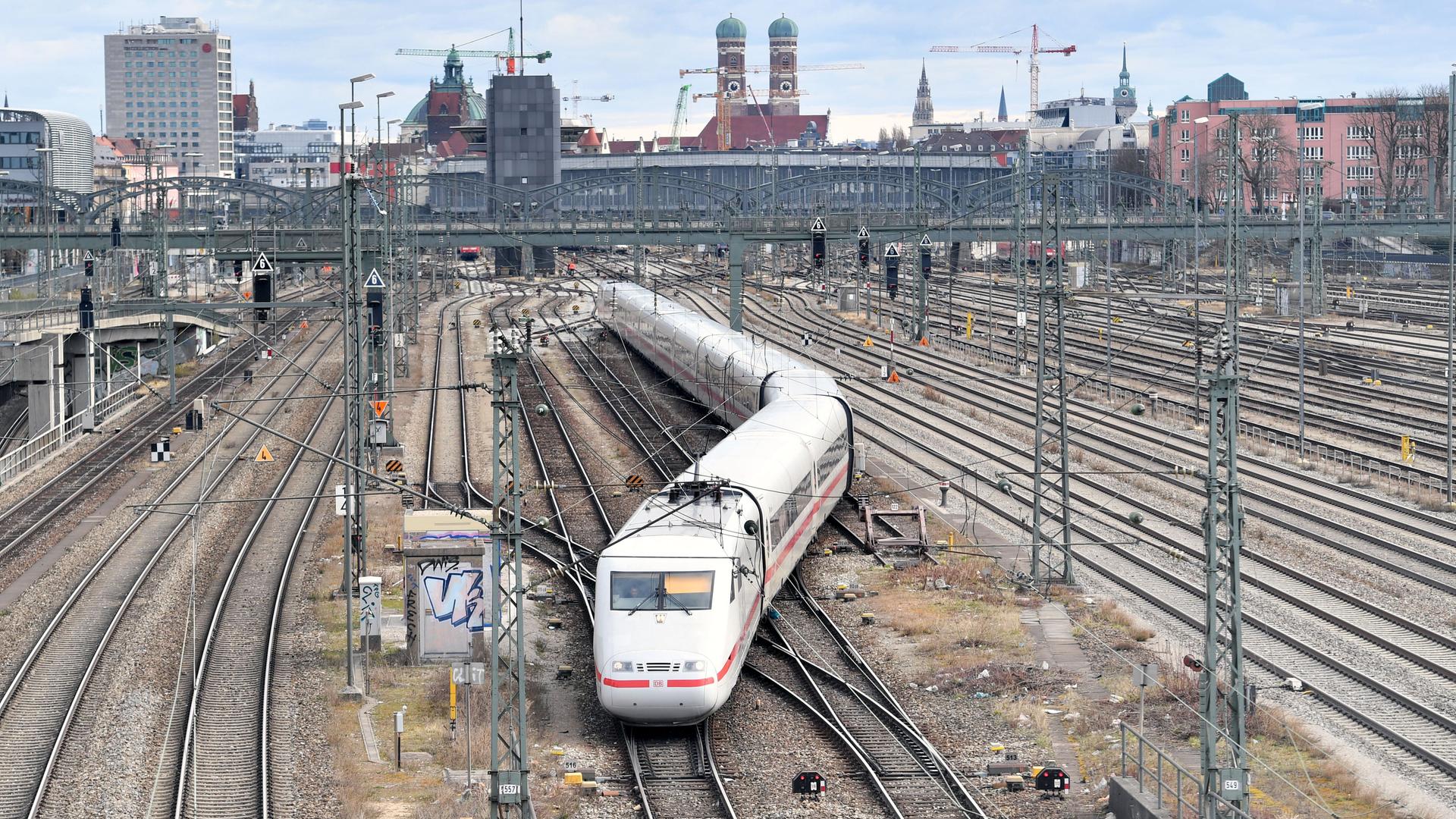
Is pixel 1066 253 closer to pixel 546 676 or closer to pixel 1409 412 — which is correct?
pixel 1409 412

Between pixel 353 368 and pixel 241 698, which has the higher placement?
pixel 353 368

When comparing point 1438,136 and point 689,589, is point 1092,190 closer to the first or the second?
→ point 1438,136

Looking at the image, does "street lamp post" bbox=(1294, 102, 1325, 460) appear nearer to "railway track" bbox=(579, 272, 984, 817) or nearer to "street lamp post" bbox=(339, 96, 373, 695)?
"railway track" bbox=(579, 272, 984, 817)

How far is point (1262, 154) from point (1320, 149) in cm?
2378

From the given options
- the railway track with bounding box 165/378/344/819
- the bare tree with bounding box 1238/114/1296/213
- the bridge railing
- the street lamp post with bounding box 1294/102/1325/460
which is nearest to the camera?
the railway track with bounding box 165/378/344/819

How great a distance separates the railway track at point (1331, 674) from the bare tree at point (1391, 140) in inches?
3552

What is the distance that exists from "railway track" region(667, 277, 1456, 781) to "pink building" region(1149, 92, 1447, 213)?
3228 inches

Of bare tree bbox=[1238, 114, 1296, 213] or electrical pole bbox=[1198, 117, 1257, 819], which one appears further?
bare tree bbox=[1238, 114, 1296, 213]

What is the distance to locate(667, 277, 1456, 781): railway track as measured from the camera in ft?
80.2

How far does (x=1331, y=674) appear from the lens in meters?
27.8

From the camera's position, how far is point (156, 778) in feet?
74.4

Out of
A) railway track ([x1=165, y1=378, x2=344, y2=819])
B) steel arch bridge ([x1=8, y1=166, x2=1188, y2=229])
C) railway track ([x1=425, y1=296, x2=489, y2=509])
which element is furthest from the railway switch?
steel arch bridge ([x1=8, y1=166, x2=1188, y2=229])

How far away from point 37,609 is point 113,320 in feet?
141

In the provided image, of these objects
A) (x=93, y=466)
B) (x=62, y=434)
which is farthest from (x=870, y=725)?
(x=62, y=434)
